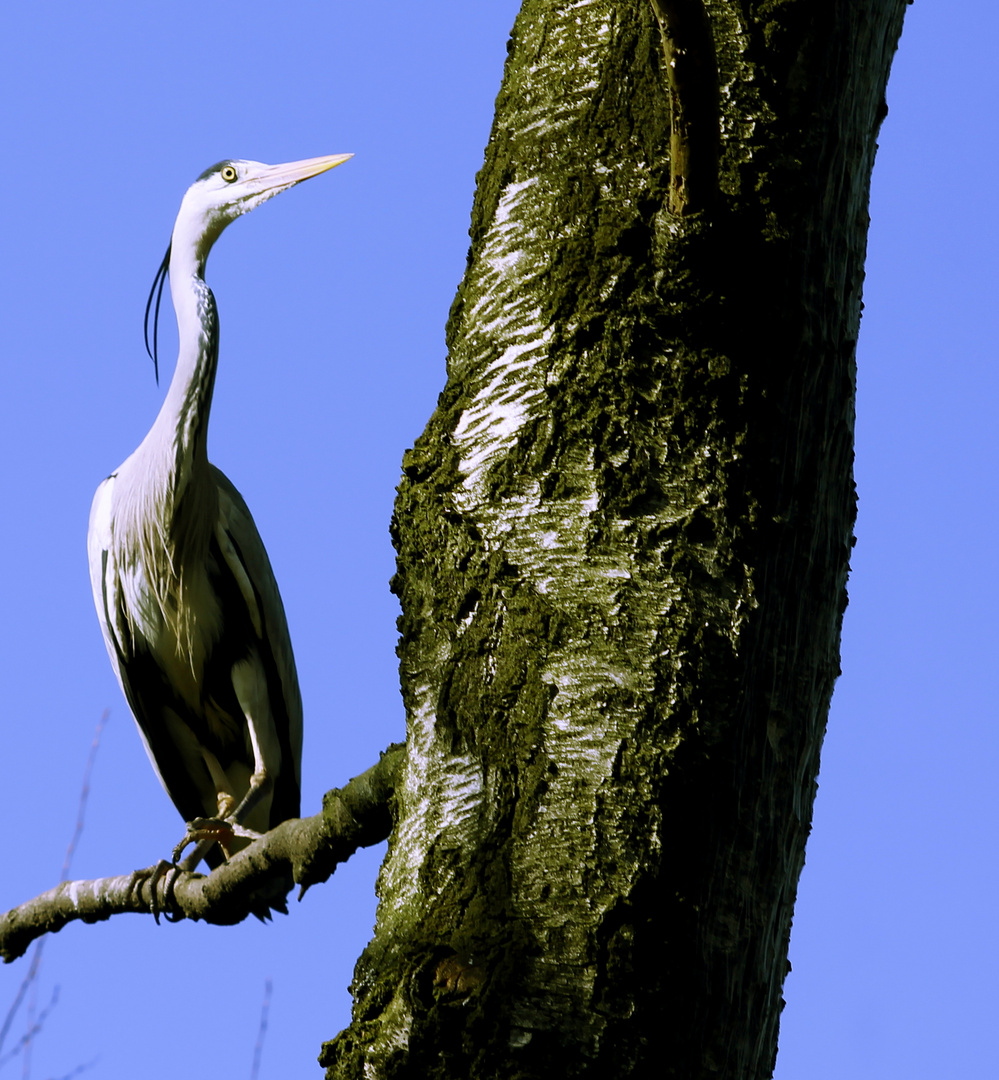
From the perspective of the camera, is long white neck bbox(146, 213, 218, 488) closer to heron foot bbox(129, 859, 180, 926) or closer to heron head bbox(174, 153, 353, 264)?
heron head bbox(174, 153, 353, 264)

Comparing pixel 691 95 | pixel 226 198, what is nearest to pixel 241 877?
pixel 691 95

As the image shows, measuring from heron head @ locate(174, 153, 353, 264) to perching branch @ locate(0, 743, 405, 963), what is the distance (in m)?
2.32

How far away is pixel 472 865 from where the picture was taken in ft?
4.55

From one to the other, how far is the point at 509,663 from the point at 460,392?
40 cm

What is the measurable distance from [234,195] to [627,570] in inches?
128

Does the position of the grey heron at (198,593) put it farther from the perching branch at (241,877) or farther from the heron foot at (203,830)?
the perching branch at (241,877)

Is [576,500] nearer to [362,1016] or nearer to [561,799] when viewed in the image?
[561,799]

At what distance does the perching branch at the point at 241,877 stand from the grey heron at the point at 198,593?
52.7 inches

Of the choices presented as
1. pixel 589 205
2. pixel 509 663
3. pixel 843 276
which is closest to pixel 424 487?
pixel 509 663

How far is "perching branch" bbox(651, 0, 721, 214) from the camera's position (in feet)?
4.50

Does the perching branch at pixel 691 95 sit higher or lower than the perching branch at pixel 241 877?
higher

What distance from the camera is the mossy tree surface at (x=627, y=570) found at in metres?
1.31

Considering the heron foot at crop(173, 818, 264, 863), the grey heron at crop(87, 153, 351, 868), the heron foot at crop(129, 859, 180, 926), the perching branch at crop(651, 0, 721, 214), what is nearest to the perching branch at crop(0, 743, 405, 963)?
the heron foot at crop(129, 859, 180, 926)

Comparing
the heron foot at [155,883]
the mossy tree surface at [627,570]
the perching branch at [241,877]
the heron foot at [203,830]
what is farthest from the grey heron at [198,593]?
the mossy tree surface at [627,570]
